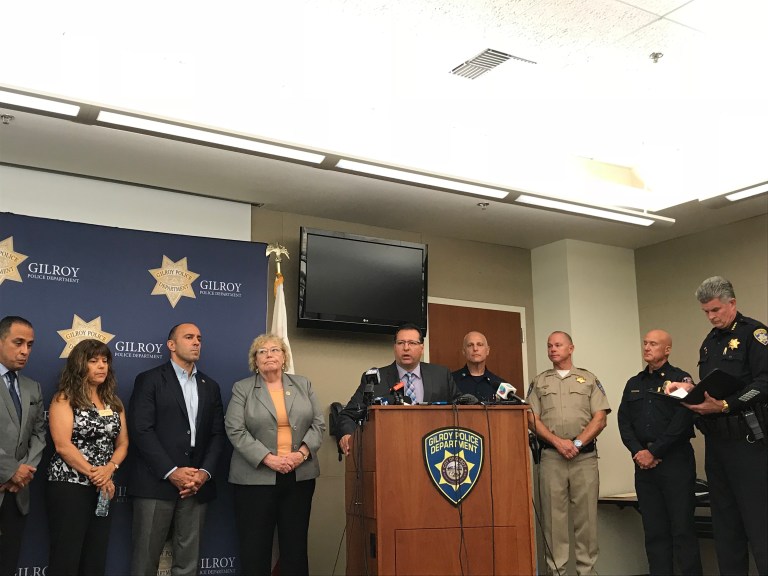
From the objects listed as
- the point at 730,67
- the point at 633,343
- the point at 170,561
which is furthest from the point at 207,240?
the point at 633,343

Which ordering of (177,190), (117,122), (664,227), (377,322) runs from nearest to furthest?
(117,122) < (177,190) < (377,322) < (664,227)

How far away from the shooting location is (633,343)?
7621 mm

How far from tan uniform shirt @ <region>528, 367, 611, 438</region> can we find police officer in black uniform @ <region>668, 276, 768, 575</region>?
1198mm

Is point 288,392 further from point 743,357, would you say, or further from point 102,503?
point 743,357

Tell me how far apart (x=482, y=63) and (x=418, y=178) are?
0.94 m

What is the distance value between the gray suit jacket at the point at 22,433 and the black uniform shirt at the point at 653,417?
3834 mm

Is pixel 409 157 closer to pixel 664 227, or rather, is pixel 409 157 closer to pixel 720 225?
pixel 664 227

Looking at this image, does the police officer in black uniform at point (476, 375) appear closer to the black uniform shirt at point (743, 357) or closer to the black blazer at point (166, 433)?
the black uniform shirt at point (743, 357)

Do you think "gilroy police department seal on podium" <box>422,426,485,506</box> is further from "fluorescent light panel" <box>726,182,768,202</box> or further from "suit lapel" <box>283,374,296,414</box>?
"fluorescent light panel" <box>726,182,768,202</box>

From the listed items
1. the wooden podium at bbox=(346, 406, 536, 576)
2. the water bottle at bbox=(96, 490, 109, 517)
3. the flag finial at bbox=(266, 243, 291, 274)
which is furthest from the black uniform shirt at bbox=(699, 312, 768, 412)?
the water bottle at bbox=(96, 490, 109, 517)

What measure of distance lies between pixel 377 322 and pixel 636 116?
2480mm

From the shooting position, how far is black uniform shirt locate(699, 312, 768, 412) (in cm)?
448

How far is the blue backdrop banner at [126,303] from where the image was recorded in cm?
502

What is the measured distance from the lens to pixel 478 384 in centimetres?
598
